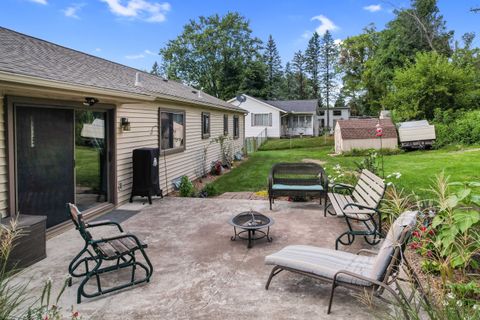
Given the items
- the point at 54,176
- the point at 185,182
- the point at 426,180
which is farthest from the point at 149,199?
the point at 426,180

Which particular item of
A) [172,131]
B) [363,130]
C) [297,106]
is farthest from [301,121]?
[172,131]

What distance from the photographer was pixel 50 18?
59.3 feet

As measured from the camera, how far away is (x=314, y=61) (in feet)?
170

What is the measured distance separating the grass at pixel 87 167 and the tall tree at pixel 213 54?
1315 inches

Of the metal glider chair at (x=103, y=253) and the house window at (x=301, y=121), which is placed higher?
the house window at (x=301, y=121)

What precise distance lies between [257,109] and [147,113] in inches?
952

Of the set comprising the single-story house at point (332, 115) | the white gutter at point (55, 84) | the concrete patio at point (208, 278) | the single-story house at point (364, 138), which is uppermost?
the single-story house at point (332, 115)

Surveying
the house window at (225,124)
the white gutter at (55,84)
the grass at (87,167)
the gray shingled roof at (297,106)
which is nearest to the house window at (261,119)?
the gray shingled roof at (297,106)

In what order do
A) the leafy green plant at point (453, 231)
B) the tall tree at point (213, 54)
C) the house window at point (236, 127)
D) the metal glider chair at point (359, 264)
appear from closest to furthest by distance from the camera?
1. the metal glider chair at point (359, 264)
2. the leafy green plant at point (453, 231)
3. the house window at point (236, 127)
4. the tall tree at point (213, 54)

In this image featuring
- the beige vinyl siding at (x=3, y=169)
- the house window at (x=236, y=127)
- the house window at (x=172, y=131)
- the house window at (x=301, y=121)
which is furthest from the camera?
the house window at (x=301, y=121)

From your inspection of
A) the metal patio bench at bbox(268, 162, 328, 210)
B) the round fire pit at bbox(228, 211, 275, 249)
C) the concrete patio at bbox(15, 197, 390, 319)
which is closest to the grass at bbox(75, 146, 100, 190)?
the concrete patio at bbox(15, 197, 390, 319)

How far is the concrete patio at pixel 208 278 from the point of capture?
3077 millimetres

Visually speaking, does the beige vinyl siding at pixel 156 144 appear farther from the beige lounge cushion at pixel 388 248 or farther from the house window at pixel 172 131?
the beige lounge cushion at pixel 388 248

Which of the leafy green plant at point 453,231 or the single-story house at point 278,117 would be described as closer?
the leafy green plant at point 453,231
